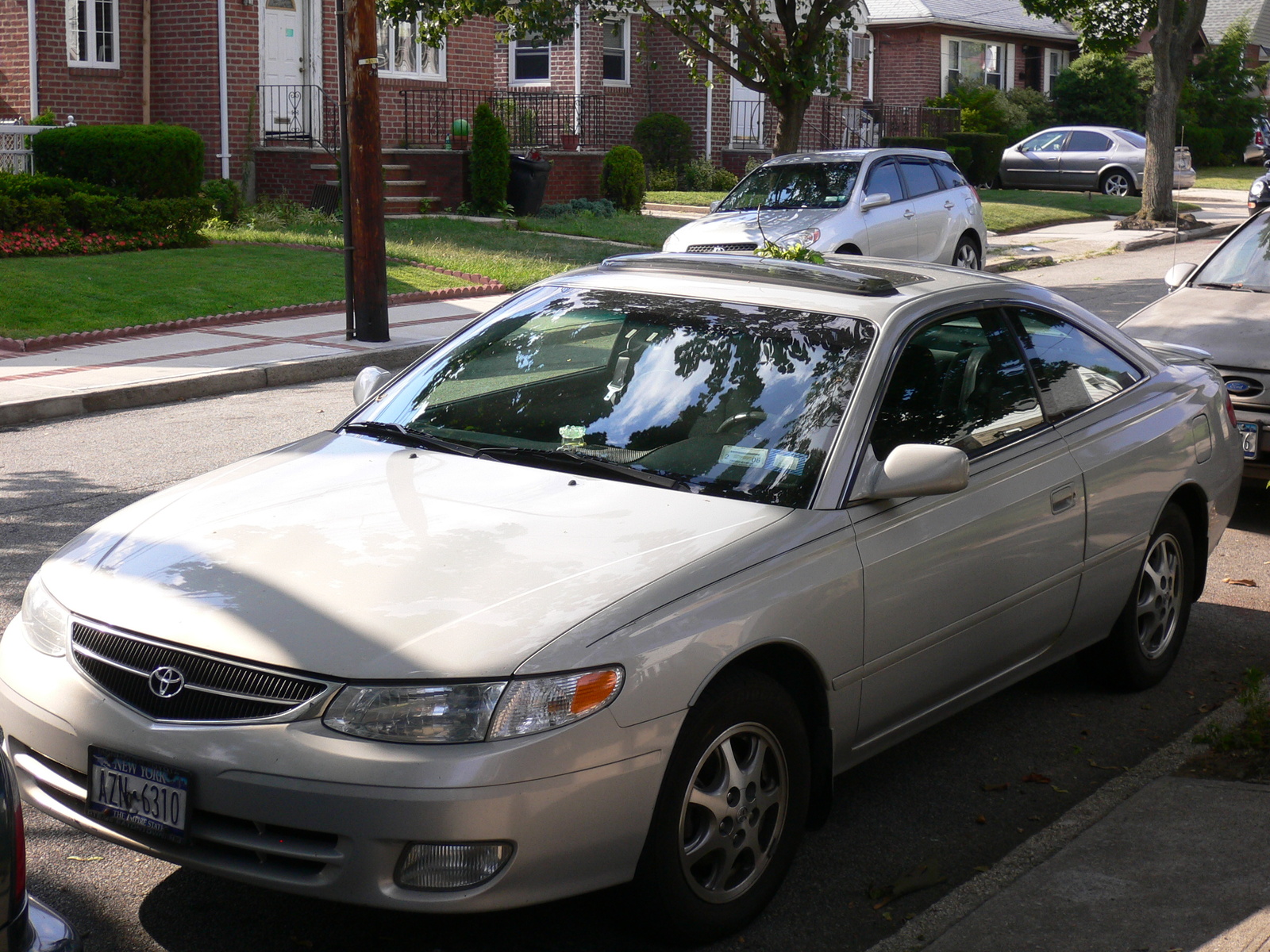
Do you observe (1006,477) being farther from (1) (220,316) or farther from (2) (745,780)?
(1) (220,316)

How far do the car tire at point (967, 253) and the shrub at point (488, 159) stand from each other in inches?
380

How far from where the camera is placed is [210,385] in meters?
11.6

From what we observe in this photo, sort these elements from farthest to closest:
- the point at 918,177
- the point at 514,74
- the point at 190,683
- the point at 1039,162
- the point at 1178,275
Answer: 1. the point at 1039,162
2. the point at 514,74
3. the point at 918,177
4. the point at 1178,275
5. the point at 190,683

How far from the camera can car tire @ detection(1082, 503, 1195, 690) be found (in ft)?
17.4

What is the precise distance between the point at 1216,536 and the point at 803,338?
2.43 metres

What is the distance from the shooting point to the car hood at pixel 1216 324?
782 centimetres

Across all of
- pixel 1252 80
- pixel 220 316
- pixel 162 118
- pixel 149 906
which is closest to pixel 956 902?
pixel 149 906

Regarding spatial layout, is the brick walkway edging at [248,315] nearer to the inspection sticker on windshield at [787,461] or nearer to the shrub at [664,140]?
the inspection sticker on windshield at [787,461]

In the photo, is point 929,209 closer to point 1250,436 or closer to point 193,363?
point 193,363

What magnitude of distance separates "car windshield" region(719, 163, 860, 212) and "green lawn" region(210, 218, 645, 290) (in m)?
1.51

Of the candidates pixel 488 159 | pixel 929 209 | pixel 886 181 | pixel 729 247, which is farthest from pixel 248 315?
pixel 488 159

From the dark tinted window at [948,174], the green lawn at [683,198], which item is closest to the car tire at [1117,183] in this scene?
the green lawn at [683,198]

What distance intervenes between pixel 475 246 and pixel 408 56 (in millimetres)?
8009

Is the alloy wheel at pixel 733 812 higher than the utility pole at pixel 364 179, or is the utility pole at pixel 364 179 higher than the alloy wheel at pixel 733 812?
the utility pole at pixel 364 179
